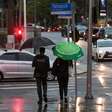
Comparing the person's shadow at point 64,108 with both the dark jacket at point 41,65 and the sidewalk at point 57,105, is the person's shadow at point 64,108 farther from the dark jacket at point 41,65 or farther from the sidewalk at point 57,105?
the dark jacket at point 41,65

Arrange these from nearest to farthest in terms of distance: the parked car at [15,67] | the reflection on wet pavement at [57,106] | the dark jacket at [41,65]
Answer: the reflection on wet pavement at [57,106] → the dark jacket at [41,65] → the parked car at [15,67]

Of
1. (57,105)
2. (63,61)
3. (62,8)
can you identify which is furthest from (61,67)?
(62,8)

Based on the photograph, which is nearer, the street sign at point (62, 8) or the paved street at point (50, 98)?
the paved street at point (50, 98)

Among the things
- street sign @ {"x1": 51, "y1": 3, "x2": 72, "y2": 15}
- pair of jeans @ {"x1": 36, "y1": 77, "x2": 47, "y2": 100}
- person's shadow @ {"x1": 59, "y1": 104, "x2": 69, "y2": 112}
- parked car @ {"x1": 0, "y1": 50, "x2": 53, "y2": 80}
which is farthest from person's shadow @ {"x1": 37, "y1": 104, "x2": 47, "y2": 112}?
parked car @ {"x1": 0, "y1": 50, "x2": 53, "y2": 80}

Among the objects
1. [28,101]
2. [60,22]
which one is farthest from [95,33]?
[28,101]

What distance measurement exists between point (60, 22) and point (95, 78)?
7846 cm

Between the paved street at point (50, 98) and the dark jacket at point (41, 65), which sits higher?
the dark jacket at point (41, 65)

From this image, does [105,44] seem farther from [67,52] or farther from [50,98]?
→ [67,52]

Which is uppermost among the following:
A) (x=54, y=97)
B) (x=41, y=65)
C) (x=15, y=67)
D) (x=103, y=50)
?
(x=41, y=65)

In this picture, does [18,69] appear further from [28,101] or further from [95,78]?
[28,101]

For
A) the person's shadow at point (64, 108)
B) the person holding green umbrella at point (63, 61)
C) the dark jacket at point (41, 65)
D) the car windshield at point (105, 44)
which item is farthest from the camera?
the car windshield at point (105, 44)

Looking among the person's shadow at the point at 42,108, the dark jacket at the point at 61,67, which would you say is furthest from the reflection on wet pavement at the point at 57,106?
the dark jacket at the point at 61,67

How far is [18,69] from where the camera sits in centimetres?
2848

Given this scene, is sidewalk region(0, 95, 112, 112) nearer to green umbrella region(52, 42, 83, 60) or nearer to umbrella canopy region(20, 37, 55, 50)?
green umbrella region(52, 42, 83, 60)
